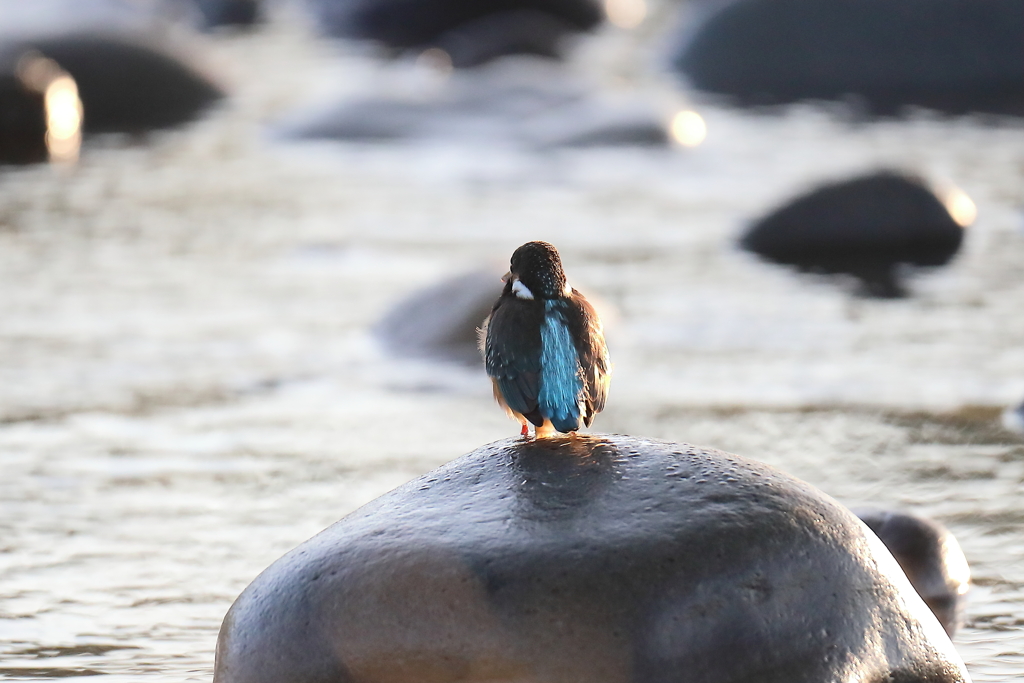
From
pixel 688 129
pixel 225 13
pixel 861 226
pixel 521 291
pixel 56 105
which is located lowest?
pixel 521 291

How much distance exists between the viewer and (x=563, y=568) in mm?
3254

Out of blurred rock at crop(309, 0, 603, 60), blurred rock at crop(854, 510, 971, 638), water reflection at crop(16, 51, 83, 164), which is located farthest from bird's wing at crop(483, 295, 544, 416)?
blurred rock at crop(309, 0, 603, 60)

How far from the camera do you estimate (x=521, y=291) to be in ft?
11.9

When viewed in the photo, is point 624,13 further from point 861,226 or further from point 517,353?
point 517,353

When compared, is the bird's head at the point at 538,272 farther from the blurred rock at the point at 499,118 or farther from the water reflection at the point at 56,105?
the water reflection at the point at 56,105

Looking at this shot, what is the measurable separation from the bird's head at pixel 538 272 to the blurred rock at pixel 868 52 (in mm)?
10541

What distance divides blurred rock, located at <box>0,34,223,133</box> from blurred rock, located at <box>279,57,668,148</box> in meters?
1.57

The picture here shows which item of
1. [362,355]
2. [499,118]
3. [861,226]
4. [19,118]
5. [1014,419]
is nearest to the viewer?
[1014,419]

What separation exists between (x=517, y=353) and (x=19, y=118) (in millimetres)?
9580

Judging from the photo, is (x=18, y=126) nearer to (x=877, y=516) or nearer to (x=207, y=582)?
(x=207, y=582)

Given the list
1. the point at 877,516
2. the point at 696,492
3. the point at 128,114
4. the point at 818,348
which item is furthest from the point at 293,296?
the point at 128,114

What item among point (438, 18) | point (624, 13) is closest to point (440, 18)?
point (438, 18)

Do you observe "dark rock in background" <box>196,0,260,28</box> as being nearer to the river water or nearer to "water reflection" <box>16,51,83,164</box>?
"water reflection" <box>16,51,83,164</box>

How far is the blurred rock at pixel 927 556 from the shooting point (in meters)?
4.40
